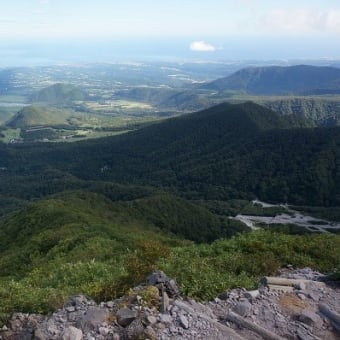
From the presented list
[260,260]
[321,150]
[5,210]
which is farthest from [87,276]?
[321,150]

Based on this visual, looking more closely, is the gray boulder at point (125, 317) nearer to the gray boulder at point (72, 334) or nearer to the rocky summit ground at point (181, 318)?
the rocky summit ground at point (181, 318)

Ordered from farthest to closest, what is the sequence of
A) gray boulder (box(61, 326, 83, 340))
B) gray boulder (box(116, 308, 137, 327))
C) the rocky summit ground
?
1. gray boulder (box(116, 308, 137, 327))
2. the rocky summit ground
3. gray boulder (box(61, 326, 83, 340))

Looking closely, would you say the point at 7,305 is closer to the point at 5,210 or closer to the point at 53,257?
the point at 53,257

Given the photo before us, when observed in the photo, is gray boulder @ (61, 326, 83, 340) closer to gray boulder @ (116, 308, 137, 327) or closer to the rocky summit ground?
the rocky summit ground

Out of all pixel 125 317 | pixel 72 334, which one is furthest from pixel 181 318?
pixel 72 334

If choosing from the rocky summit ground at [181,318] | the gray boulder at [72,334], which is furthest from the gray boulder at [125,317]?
the gray boulder at [72,334]

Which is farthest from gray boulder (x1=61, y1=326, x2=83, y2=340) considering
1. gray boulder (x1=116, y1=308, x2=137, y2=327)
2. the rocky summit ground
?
gray boulder (x1=116, y1=308, x2=137, y2=327)

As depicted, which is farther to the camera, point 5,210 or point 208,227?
point 5,210

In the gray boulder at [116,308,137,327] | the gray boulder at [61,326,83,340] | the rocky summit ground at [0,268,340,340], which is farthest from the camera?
the gray boulder at [116,308,137,327]
